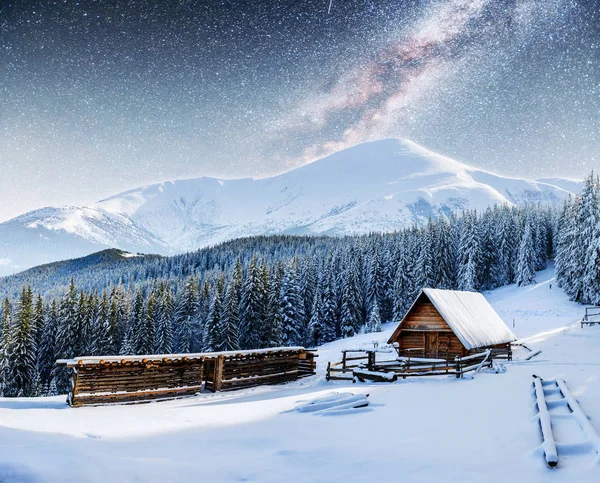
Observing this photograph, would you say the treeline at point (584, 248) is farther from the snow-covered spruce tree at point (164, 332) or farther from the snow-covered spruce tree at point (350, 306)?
the snow-covered spruce tree at point (164, 332)

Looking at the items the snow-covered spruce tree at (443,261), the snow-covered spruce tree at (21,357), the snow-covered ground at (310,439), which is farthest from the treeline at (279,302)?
the snow-covered ground at (310,439)

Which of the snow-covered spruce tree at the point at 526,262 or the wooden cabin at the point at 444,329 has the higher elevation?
the snow-covered spruce tree at the point at 526,262

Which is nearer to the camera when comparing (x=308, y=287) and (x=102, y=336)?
(x=102, y=336)

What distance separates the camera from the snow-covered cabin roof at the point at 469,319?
2716 cm

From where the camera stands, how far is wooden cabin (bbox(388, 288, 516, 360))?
2784 centimetres

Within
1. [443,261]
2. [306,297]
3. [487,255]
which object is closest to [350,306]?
[306,297]

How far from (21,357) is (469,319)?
5010 centimetres

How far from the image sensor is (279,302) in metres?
66.4

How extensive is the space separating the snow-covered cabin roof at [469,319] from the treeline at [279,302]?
34.5 meters

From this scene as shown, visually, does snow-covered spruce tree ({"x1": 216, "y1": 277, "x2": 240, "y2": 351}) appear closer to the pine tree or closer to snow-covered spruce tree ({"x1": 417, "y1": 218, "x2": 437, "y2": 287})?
the pine tree

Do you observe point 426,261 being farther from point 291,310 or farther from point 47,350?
point 47,350

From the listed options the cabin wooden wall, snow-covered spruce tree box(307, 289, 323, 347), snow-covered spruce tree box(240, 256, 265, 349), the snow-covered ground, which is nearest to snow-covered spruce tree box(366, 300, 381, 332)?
snow-covered spruce tree box(307, 289, 323, 347)

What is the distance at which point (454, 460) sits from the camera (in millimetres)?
7531

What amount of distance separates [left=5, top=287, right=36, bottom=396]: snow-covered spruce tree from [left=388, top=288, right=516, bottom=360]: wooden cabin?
44.2 meters
